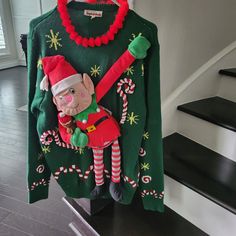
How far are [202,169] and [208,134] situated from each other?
0.23m

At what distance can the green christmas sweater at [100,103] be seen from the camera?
739 millimetres

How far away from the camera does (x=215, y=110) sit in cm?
127

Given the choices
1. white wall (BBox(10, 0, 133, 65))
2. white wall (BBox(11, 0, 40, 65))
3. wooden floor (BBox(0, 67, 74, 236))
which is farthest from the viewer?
white wall (BBox(11, 0, 40, 65))

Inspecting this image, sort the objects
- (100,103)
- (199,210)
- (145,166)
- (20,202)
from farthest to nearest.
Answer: (20,202), (199,210), (145,166), (100,103)

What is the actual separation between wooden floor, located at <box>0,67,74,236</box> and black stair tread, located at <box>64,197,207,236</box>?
9.9 inches

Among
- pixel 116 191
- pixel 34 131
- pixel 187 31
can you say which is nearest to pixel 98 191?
pixel 116 191

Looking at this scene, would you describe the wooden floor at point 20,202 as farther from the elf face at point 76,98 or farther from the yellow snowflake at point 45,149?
the elf face at point 76,98

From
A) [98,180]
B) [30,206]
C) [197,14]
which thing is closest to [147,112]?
[98,180]

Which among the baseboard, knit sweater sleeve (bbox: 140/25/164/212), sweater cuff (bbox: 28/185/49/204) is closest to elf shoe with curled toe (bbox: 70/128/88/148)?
knit sweater sleeve (bbox: 140/25/164/212)

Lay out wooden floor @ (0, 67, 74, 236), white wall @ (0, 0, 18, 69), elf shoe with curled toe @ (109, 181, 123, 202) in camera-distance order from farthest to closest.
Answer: white wall @ (0, 0, 18, 69), wooden floor @ (0, 67, 74, 236), elf shoe with curled toe @ (109, 181, 123, 202)

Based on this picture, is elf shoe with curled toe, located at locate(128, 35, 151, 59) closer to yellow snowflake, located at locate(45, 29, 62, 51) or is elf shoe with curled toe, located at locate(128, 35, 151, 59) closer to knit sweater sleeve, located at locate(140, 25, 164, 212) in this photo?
knit sweater sleeve, located at locate(140, 25, 164, 212)

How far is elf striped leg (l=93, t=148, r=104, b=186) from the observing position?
861 millimetres

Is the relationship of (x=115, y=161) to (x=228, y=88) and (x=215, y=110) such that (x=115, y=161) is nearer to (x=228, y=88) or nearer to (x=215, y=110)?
(x=215, y=110)

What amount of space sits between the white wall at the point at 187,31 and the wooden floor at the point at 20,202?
955mm
